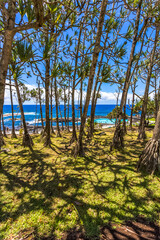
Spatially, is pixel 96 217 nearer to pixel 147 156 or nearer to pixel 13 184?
pixel 147 156

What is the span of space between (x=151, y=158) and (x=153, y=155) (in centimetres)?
12

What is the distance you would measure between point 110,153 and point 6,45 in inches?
200

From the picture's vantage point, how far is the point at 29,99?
1816 cm

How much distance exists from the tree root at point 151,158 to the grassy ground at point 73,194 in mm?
251

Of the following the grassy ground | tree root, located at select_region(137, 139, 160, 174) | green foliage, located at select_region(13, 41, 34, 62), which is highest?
green foliage, located at select_region(13, 41, 34, 62)

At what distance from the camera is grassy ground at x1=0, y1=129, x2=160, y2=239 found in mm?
2264

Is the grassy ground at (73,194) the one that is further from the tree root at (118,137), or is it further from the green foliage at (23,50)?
the green foliage at (23,50)

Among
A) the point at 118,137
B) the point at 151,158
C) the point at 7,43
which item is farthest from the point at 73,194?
the point at 7,43

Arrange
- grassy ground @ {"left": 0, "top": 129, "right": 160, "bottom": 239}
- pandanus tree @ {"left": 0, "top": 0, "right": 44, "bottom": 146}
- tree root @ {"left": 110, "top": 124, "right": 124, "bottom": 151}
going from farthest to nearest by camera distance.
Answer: tree root @ {"left": 110, "top": 124, "right": 124, "bottom": 151}
grassy ground @ {"left": 0, "top": 129, "right": 160, "bottom": 239}
pandanus tree @ {"left": 0, "top": 0, "right": 44, "bottom": 146}

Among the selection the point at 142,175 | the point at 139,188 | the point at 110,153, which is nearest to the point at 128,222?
the point at 139,188

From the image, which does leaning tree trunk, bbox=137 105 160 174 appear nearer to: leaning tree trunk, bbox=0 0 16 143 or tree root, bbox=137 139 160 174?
tree root, bbox=137 139 160 174

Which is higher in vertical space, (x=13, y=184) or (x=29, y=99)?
(x=29, y=99)

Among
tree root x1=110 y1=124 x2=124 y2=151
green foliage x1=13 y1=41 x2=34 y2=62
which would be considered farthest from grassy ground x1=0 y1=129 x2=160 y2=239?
green foliage x1=13 y1=41 x2=34 y2=62

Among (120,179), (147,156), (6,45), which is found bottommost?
(120,179)
